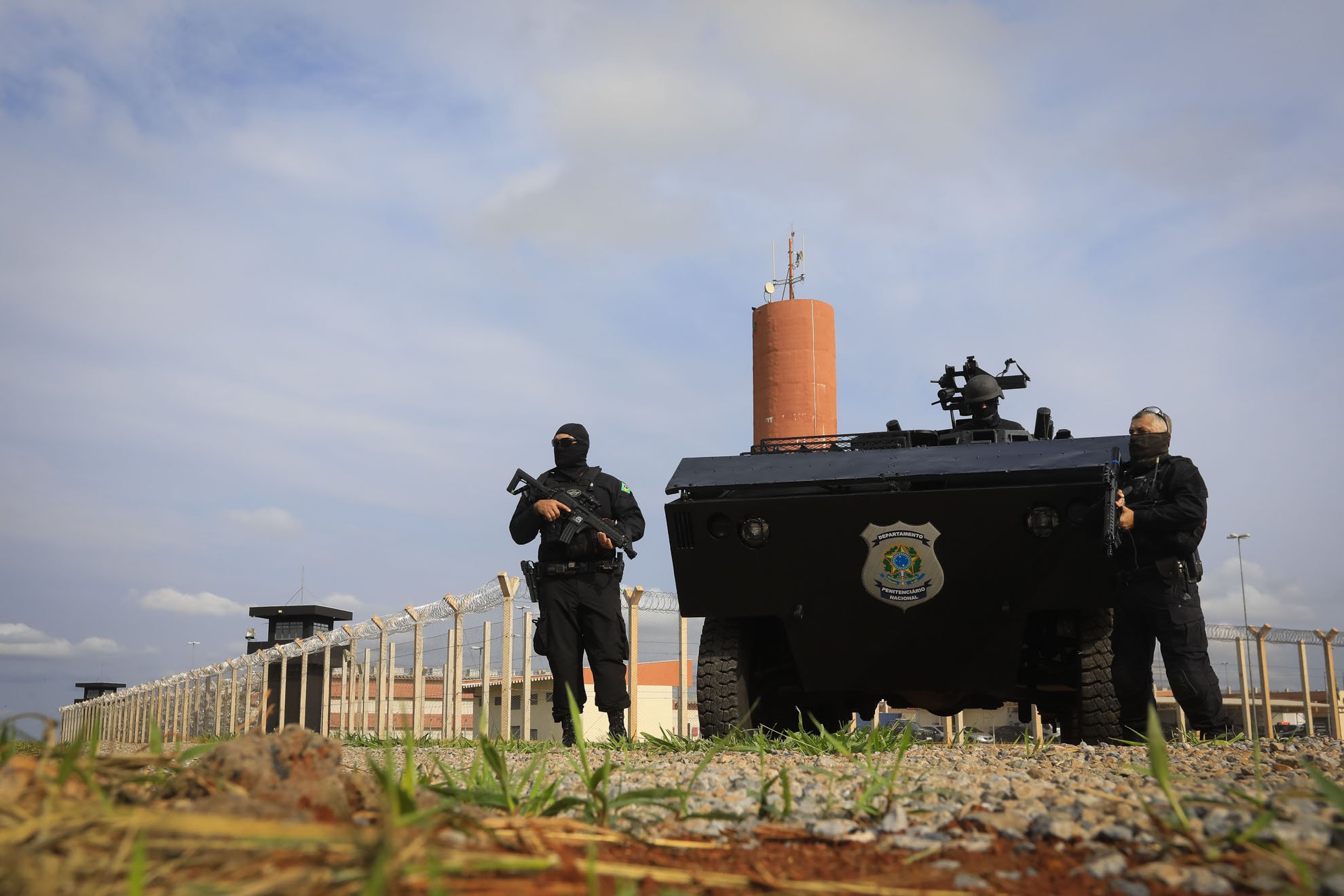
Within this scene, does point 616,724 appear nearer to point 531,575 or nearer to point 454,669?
point 531,575

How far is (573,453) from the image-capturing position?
6832 millimetres

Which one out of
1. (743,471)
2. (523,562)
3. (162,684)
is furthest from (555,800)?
(162,684)

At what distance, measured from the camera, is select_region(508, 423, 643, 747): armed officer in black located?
6.51 m

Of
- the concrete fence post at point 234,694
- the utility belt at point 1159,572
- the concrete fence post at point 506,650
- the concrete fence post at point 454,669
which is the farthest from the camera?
the concrete fence post at point 234,694

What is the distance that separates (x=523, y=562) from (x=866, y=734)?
2687 mm

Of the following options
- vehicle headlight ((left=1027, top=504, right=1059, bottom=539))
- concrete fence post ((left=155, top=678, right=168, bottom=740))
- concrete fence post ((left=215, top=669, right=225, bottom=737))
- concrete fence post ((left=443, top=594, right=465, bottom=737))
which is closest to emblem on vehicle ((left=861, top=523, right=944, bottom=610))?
vehicle headlight ((left=1027, top=504, right=1059, bottom=539))

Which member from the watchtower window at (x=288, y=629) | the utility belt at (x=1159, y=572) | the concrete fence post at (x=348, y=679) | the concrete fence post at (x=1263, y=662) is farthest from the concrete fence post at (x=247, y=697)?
the watchtower window at (x=288, y=629)

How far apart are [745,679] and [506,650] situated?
489 cm

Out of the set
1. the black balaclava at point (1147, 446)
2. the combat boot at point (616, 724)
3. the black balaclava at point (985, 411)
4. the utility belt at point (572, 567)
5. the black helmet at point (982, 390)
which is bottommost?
the combat boot at point (616, 724)

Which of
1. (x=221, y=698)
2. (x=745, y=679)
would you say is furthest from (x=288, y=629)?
(x=745, y=679)

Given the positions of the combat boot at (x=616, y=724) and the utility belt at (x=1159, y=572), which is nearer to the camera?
the utility belt at (x=1159, y=572)

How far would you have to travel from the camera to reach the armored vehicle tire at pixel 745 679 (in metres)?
5.88

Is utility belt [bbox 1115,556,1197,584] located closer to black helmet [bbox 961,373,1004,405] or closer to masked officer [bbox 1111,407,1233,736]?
masked officer [bbox 1111,407,1233,736]

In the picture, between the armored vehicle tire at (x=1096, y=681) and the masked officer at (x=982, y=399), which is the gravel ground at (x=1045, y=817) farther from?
the masked officer at (x=982, y=399)
